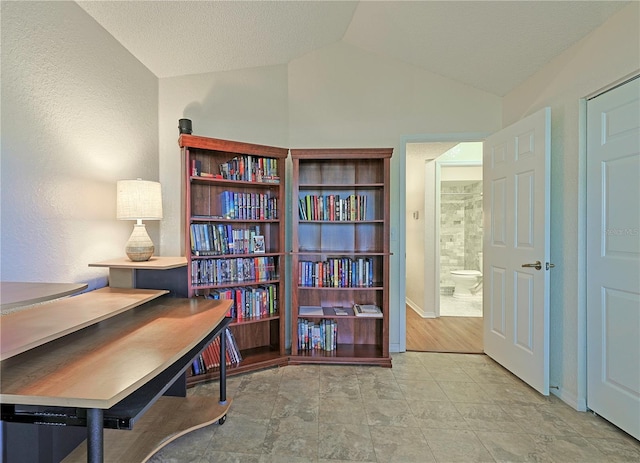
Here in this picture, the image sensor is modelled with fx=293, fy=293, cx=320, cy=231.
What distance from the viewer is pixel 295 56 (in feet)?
9.32

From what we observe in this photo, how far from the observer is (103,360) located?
108 centimetres

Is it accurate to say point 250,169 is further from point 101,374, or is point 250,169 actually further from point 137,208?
point 101,374

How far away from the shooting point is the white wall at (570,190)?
186cm

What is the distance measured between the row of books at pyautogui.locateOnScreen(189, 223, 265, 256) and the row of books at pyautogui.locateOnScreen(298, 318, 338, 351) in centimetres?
85

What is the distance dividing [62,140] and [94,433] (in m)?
1.55

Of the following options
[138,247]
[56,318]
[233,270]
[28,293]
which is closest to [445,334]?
[233,270]

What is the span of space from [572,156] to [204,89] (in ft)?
9.74

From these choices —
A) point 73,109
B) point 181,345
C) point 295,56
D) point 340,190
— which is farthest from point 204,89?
point 181,345

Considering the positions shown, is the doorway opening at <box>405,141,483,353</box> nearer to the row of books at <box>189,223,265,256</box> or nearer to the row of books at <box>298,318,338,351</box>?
the row of books at <box>298,318,338,351</box>

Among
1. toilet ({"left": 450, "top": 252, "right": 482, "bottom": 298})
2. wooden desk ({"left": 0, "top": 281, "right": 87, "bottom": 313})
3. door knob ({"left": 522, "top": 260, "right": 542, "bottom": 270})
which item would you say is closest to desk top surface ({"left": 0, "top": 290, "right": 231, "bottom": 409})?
wooden desk ({"left": 0, "top": 281, "right": 87, "bottom": 313})

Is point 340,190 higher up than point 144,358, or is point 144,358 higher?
point 340,190

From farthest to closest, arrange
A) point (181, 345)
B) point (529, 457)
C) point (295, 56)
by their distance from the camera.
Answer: point (295, 56)
point (529, 457)
point (181, 345)

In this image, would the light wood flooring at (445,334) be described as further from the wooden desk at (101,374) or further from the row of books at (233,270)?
the wooden desk at (101,374)

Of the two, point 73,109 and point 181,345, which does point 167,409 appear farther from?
point 73,109
